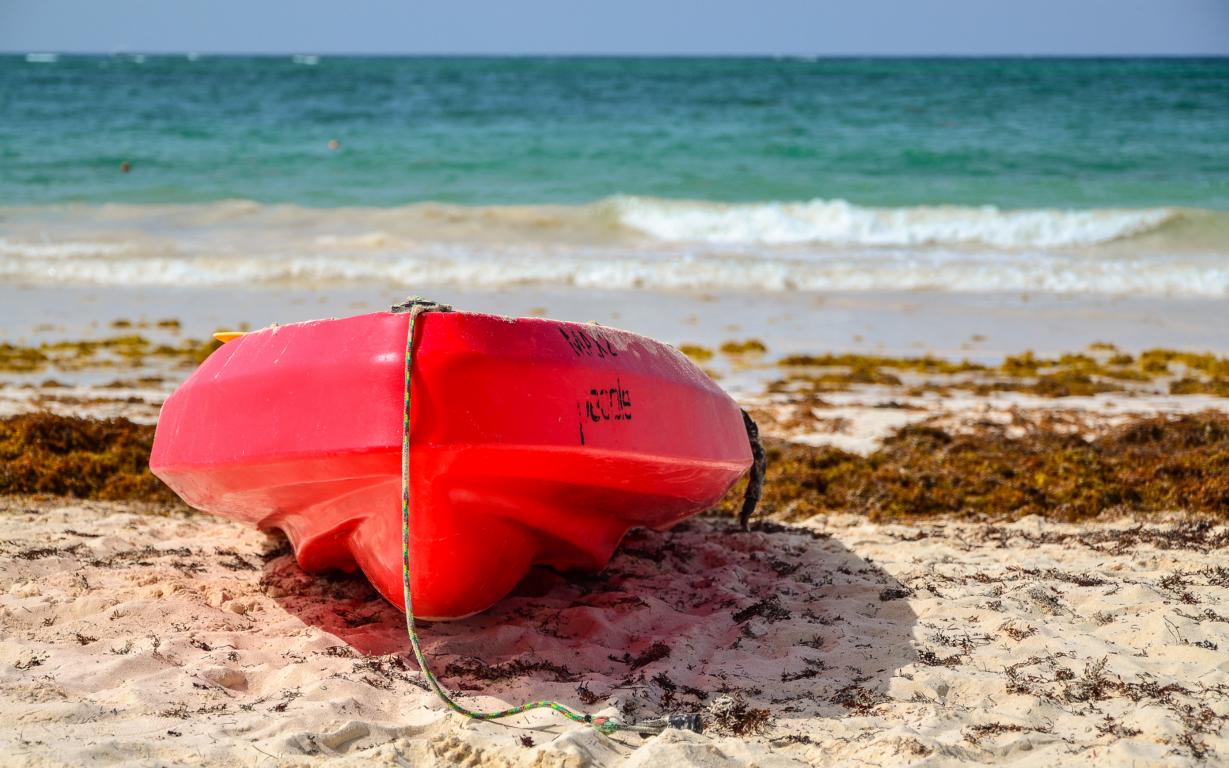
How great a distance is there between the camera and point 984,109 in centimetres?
3053

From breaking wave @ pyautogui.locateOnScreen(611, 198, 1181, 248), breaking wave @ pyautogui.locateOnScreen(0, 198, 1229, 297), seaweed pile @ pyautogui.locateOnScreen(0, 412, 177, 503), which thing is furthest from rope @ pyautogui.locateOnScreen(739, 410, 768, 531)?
breaking wave @ pyautogui.locateOnScreen(611, 198, 1181, 248)

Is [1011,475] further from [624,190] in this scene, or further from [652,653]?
[624,190]

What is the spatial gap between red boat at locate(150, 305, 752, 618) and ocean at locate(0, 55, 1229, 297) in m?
9.09

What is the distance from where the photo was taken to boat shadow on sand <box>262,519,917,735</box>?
3.18 m

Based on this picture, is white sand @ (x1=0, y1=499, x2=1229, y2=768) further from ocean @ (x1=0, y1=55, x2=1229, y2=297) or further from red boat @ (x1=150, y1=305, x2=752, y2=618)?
ocean @ (x1=0, y1=55, x2=1229, y2=297)

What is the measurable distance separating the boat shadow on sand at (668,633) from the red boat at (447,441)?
0.65 ft

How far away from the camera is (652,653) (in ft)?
11.5

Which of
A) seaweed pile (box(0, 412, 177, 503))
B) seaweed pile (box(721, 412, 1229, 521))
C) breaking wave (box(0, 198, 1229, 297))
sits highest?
breaking wave (box(0, 198, 1229, 297))

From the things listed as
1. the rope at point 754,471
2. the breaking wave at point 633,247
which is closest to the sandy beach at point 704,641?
the rope at point 754,471

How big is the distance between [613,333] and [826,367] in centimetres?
525

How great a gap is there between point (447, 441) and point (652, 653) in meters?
1.03

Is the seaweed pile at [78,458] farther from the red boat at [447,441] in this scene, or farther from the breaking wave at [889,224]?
the breaking wave at [889,224]

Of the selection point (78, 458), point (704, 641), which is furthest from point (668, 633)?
point (78, 458)

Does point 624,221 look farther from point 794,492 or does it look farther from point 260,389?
point 260,389
